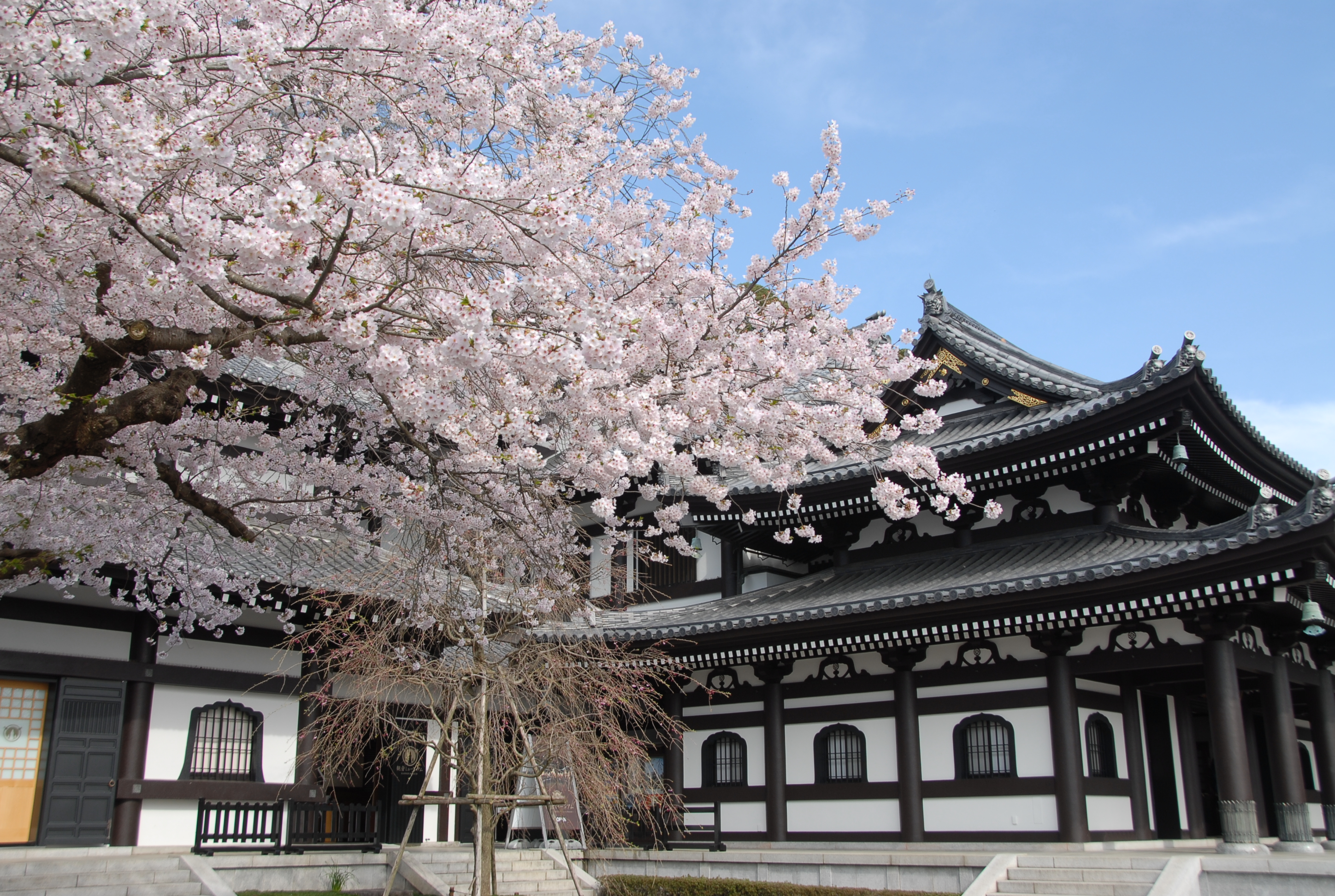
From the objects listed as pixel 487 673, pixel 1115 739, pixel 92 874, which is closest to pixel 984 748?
pixel 1115 739

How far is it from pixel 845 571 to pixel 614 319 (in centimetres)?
995

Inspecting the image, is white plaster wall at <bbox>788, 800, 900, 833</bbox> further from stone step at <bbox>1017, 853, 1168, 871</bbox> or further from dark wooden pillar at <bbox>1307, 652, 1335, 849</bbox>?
dark wooden pillar at <bbox>1307, 652, 1335, 849</bbox>

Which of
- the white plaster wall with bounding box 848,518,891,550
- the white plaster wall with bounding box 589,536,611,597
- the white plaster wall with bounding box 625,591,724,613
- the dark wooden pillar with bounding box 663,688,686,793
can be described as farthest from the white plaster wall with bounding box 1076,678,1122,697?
the white plaster wall with bounding box 589,536,611,597

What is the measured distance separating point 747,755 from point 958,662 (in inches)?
139

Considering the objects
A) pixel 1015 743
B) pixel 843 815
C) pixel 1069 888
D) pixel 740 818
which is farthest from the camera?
pixel 740 818

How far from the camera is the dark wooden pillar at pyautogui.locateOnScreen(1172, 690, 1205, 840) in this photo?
531 inches

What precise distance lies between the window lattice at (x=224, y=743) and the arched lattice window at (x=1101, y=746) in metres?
10.5

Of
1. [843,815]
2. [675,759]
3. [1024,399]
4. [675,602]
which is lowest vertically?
[843,815]

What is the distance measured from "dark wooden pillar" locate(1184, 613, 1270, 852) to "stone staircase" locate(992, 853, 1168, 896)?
38.0 inches

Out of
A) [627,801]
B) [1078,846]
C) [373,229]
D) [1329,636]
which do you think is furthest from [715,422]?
[1329,636]

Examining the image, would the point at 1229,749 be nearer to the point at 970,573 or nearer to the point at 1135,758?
the point at 1135,758

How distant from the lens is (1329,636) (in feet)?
43.9

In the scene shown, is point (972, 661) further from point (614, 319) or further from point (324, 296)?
point (324, 296)

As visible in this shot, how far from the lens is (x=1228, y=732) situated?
10875 mm
